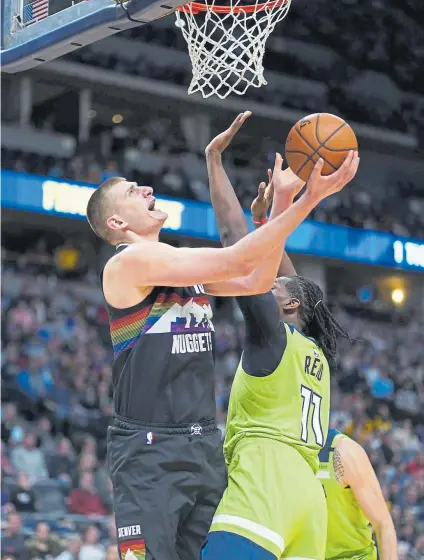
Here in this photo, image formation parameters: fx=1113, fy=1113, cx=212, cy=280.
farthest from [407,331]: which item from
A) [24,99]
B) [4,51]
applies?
[4,51]

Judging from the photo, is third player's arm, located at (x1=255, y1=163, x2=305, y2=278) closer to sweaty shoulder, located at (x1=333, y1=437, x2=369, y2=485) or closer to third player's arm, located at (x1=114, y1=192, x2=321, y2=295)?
third player's arm, located at (x1=114, y1=192, x2=321, y2=295)

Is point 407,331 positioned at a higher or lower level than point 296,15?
lower

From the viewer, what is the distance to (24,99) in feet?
62.0

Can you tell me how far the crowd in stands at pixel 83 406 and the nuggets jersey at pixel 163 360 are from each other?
594 cm

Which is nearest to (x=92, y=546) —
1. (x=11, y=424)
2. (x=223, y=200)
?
(x=11, y=424)

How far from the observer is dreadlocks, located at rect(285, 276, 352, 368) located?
4.30m

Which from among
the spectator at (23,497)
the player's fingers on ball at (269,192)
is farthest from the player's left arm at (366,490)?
the spectator at (23,497)

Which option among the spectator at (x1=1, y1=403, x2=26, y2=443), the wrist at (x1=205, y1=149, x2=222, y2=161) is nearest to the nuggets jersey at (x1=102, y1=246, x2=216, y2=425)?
the wrist at (x1=205, y1=149, x2=222, y2=161)

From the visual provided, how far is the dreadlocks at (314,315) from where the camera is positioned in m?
4.30

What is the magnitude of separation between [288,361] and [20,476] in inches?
285

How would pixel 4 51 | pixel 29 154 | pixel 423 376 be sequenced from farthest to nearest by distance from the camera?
pixel 423 376, pixel 29 154, pixel 4 51

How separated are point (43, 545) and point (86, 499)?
166 centimetres

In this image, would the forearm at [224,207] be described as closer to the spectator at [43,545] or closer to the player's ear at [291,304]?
the player's ear at [291,304]

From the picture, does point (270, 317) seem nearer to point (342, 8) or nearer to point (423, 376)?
point (423, 376)
